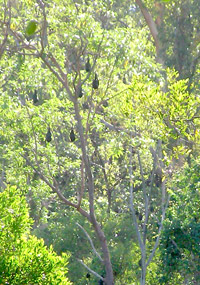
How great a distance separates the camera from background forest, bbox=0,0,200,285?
8406mm

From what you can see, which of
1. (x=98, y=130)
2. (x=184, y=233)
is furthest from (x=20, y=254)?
(x=98, y=130)

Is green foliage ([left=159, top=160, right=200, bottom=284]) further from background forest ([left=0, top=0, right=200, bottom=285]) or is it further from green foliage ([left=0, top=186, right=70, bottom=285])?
green foliage ([left=0, top=186, right=70, bottom=285])

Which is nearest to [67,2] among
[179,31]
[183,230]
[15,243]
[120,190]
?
[183,230]

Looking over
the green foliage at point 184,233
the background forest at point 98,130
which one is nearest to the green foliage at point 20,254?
the background forest at point 98,130

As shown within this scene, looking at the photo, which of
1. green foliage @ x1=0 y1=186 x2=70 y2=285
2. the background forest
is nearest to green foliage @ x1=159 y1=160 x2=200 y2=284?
the background forest

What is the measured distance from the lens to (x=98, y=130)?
13.6 meters

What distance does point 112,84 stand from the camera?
12.6 metres

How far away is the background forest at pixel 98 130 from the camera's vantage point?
331 inches

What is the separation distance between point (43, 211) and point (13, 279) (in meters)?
9.53

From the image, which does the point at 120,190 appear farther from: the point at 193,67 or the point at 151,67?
the point at 151,67

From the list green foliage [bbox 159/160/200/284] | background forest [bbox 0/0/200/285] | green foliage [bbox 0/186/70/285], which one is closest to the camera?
green foliage [bbox 0/186/70/285]

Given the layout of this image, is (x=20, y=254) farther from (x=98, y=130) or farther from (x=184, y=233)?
(x=98, y=130)

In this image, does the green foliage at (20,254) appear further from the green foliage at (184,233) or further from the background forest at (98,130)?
the green foliage at (184,233)

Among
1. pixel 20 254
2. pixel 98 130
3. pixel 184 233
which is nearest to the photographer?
pixel 20 254
